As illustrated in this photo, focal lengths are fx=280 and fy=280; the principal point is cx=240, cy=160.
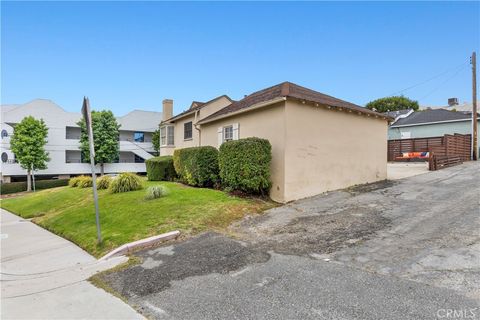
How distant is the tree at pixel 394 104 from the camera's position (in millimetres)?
47531

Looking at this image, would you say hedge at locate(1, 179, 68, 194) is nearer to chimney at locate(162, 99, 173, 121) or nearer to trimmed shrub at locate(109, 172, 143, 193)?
chimney at locate(162, 99, 173, 121)

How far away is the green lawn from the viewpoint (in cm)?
697

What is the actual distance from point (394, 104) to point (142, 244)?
51.6m

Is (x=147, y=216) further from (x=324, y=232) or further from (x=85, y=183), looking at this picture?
(x=85, y=183)

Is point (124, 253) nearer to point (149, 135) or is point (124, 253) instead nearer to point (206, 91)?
point (206, 91)

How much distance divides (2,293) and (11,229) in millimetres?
7232

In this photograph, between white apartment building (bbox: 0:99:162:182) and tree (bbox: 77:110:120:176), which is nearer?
white apartment building (bbox: 0:99:162:182)

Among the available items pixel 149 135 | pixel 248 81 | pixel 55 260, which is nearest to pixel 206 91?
pixel 248 81

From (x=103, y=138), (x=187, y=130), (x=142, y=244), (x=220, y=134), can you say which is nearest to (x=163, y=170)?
(x=187, y=130)

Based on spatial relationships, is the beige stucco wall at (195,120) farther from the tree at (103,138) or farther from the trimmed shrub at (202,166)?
the tree at (103,138)

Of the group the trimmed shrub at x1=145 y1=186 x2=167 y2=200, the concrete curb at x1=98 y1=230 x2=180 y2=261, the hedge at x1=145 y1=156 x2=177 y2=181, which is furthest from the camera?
the hedge at x1=145 y1=156 x2=177 y2=181

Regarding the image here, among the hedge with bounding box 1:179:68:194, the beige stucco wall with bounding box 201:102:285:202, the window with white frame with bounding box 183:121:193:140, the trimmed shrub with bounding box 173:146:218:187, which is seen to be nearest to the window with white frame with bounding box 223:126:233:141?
the beige stucco wall with bounding box 201:102:285:202

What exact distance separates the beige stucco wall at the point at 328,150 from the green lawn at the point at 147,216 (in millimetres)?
1890

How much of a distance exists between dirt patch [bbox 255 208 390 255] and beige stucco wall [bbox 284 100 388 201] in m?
2.62
